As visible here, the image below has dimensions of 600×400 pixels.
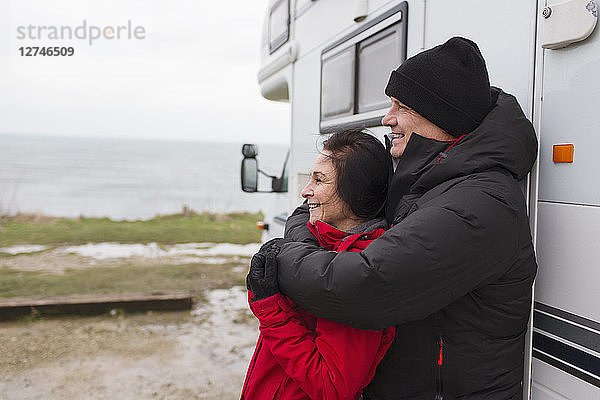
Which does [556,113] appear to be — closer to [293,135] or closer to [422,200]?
[422,200]

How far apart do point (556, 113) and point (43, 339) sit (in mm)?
4890

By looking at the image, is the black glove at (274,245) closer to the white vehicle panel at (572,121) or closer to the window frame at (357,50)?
the white vehicle panel at (572,121)

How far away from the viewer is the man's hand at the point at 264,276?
1.55m

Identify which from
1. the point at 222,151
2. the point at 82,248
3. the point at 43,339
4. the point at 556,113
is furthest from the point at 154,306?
the point at 222,151

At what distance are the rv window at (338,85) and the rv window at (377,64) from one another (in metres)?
0.10

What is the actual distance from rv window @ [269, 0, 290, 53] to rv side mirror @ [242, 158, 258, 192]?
3.37ft

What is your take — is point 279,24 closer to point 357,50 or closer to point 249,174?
point 249,174

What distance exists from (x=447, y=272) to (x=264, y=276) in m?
0.50

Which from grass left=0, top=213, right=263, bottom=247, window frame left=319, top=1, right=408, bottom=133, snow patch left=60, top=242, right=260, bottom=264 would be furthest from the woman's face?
grass left=0, top=213, right=263, bottom=247

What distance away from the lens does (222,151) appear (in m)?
56.7

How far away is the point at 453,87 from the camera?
157 centimetres

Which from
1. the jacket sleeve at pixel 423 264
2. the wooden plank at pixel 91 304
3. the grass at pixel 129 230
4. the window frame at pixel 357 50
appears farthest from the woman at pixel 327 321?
the grass at pixel 129 230

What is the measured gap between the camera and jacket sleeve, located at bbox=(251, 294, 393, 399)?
4.91 feet

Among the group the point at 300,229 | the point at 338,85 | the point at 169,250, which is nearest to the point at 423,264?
the point at 300,229
